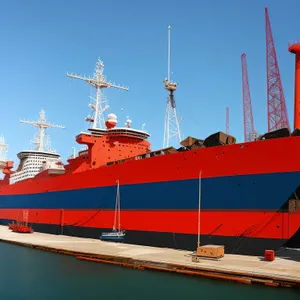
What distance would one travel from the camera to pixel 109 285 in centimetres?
1217

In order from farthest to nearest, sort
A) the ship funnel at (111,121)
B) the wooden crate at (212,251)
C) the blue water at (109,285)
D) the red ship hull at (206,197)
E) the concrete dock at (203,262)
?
the ship funnel at (111,121), the red ship hull at (206,197), the wooden crate at (212,251), the concrete dock at (203,262), the blue water at (109,285)

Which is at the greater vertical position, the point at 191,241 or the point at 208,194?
the point at 208,194

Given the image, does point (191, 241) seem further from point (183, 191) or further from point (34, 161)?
point (34, 161)

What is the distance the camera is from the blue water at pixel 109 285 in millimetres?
10883

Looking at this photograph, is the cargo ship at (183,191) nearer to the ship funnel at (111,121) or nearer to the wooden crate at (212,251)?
the ship funnel at (111,121)

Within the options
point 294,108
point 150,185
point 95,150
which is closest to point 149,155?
point 150,185

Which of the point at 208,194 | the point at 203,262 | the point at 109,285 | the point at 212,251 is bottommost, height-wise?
the point at 109,285

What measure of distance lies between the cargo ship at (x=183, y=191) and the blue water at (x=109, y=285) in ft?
12.2

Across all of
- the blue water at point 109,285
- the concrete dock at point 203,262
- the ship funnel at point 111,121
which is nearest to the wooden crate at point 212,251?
the concrete dock at point 203,262

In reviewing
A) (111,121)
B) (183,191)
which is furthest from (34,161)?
(183,191)

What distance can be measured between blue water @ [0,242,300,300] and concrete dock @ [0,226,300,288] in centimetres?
27

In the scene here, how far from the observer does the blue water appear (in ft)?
35.7

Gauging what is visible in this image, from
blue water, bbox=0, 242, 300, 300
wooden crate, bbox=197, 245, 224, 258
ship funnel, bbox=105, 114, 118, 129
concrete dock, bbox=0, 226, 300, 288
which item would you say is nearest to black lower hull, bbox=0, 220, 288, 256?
concrete dock, bbox=0, 226, 300, 288

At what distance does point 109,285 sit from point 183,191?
6576mm
